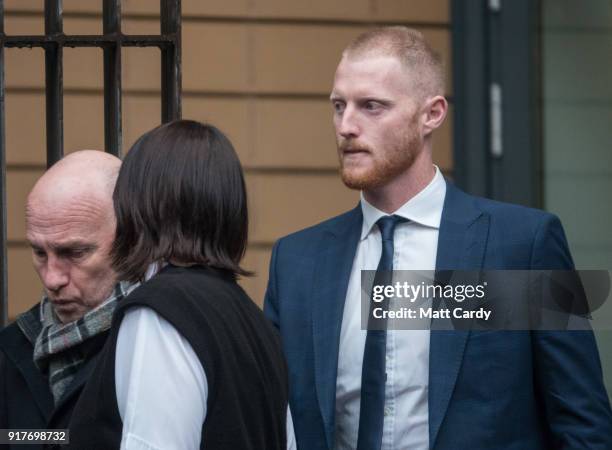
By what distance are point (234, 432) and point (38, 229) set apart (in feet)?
3.18

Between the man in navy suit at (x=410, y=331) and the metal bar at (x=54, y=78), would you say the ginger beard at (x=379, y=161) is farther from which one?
the metal bar at (x=54, y=78)

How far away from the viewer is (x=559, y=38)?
239 inches

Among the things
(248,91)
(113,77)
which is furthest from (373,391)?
(248,91)

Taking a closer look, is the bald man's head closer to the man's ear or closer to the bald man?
the bald man

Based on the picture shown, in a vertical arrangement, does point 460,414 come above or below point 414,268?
below

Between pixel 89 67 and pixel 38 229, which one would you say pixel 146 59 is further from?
pixel 38 229

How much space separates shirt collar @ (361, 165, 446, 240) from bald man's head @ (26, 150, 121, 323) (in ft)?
2.13

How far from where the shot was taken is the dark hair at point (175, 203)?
2.28 meters

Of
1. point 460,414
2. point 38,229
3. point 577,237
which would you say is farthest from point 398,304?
point 577,237

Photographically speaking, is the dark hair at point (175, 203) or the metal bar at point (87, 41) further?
the metal bar at point (87, 41)

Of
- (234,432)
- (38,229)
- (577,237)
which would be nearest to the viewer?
(234,432)

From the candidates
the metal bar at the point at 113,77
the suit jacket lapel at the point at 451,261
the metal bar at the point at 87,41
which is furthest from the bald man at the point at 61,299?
the suit jacket lapel at the point at 451,261

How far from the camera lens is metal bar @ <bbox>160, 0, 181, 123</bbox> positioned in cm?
331

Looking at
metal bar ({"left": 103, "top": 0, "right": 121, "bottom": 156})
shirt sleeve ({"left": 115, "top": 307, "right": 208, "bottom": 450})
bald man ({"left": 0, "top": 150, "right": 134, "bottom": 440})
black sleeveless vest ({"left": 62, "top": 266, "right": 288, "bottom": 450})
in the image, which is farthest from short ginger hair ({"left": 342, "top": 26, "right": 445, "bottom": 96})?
shirt sleeve ({"left": 115, "top": 307, "right": 208, "bottom": 450})
